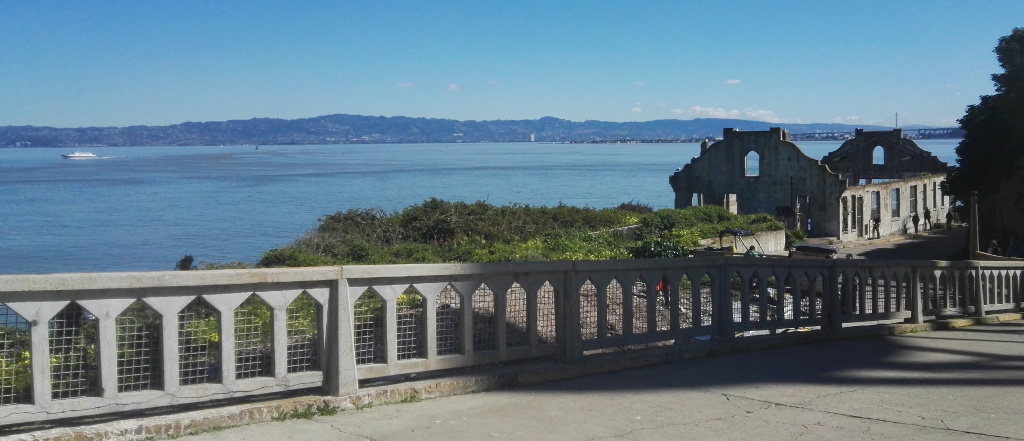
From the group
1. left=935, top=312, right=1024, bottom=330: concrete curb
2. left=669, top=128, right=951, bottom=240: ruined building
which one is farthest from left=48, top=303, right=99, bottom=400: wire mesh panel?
left=669, top=128, right=951, bottom=240: ruined building

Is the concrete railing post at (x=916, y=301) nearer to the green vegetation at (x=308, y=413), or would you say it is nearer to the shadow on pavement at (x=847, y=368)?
the shadow on pavement at (x=847, y=368)

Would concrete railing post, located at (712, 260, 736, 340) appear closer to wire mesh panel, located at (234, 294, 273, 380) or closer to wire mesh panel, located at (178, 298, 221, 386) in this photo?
wire mesh panel, located at (234, 294, 273, 380)

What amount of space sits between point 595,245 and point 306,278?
19601 millimetres

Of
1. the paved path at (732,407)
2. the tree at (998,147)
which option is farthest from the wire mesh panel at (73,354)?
the tree at (998,147)

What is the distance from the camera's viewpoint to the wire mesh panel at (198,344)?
6.89 meters

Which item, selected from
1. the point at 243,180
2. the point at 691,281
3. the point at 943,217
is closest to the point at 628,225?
the point at 691,281

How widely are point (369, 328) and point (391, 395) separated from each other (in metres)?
0.55

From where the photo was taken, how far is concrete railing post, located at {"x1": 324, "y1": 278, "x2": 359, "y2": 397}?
733 centimetres

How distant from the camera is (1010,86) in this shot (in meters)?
42.3

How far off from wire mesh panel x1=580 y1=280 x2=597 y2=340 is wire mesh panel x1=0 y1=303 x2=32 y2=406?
4837mm

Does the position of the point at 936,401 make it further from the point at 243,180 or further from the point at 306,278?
the point at 243,180

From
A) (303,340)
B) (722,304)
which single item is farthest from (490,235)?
(303,340)

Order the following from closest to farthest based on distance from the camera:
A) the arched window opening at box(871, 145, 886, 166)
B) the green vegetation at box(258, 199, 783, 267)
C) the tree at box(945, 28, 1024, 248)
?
the green vegetation at box(258, 199, 783, 267), the tree at box(945, 28, 1024, 248), the arched window opening at box(871, 145, 886, 166)

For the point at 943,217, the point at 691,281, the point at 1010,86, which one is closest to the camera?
the point at 691,281
